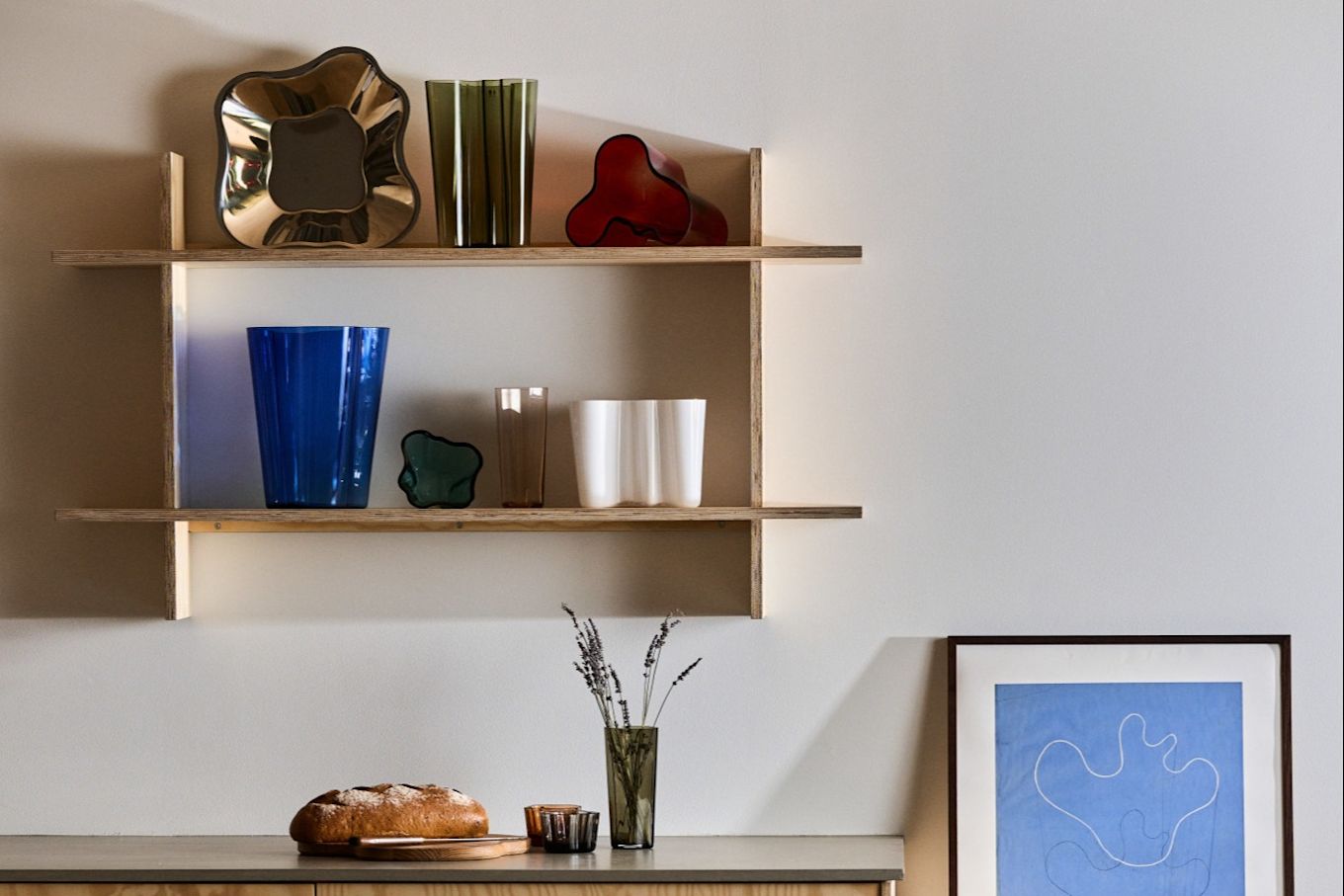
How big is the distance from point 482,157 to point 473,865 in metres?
1.06

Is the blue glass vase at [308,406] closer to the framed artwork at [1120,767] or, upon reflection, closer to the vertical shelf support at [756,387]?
the vertical shelf support at [756,387]

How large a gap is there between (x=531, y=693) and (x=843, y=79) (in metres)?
1.13

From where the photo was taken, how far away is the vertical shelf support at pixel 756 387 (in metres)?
2.28

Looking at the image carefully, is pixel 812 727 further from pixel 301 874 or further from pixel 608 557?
pixel 301 874

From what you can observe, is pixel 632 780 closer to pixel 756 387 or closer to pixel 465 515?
pixel 465 515

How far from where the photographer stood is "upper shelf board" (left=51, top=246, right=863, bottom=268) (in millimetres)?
2260

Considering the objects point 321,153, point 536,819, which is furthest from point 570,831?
point 321,153

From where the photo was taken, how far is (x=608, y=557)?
7.89 feet

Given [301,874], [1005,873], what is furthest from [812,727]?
[301,874]

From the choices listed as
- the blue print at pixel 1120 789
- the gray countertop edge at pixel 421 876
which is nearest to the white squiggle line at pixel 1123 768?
the blue print at pixel 1120 789

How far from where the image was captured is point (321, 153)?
235 centimetres

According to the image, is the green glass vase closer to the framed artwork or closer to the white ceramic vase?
the white ceramic vase

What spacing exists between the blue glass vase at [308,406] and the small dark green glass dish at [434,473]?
89mm

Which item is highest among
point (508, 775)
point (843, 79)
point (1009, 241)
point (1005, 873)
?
point (843, 79)
